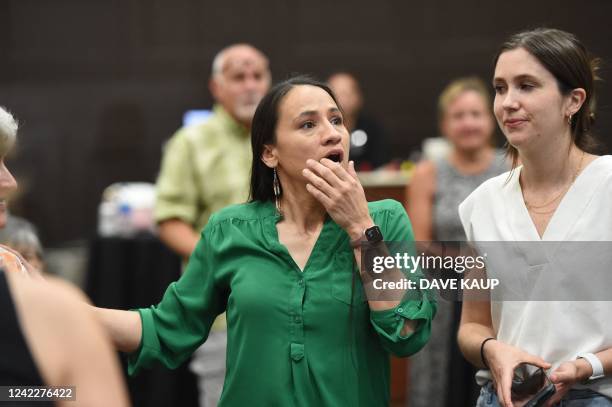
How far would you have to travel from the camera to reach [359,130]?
598 cm

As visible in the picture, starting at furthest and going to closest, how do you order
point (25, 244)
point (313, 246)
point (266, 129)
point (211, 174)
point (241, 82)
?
1. point (241, 82)
2. point (211, 174)
3. point (25, 244)
4. point (266, 129)
5. point (313, 246)

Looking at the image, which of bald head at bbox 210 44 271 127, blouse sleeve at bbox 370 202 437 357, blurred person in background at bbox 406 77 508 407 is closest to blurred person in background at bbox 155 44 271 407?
bald head at bbox 210 44 271 127

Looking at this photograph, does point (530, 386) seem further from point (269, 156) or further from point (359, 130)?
point (359, 130)

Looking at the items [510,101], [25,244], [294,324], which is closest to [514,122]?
[510,101]

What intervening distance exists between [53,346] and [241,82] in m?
2.46

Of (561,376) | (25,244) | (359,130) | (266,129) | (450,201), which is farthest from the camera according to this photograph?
(359,130)

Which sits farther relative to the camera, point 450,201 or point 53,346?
point 450,201

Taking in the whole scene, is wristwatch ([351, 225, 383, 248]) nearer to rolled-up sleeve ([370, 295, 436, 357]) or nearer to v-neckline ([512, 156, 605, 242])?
rolled-up sleeve ([370, 295, 436, 357])

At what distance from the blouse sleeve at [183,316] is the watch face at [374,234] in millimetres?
365

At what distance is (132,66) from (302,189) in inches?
194

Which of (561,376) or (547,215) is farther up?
(547,215)

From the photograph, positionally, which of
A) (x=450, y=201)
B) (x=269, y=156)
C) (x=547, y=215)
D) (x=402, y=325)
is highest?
(x=269, y=156)

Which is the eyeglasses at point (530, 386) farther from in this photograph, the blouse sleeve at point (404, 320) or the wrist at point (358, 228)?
the wrist at point (358, 228)

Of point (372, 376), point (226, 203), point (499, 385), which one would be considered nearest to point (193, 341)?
point (372, 376)
